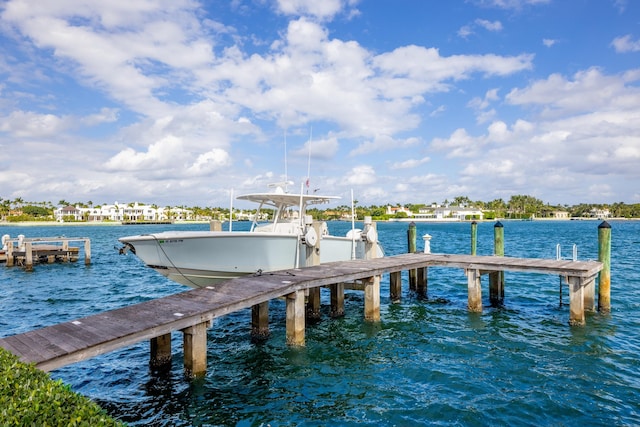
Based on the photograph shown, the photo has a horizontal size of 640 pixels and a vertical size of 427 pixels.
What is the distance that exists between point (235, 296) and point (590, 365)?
313 inches

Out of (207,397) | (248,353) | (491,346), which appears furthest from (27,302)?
(491,346)

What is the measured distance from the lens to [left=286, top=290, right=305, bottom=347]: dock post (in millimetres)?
10211

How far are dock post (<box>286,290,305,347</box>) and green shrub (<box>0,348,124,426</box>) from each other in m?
6.11

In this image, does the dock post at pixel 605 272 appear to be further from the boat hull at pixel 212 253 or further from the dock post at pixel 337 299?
the boat hull at pixel 212 253

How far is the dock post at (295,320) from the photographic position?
1021 centimetres

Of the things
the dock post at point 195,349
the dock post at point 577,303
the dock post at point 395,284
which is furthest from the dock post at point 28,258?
the dock post at point 577,303

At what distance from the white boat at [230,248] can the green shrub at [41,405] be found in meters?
8.25

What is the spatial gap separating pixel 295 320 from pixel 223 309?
7.66 feet

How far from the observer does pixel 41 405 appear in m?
3.64

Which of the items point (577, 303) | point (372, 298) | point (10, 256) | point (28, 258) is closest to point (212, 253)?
point (372, 298)

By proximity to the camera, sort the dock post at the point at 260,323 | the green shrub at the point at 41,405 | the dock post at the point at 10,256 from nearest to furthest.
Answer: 1. the green shrub at the point at 41,405
2. the dock post at the point at 260,323
3. the dock post at the point at 10,256

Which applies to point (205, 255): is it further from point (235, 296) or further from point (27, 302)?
point (27, 302)

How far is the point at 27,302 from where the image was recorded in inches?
682

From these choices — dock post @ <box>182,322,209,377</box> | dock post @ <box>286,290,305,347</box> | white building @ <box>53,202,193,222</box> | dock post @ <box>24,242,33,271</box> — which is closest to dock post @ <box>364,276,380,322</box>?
dock post @ <box>286,290,305,347</box>
